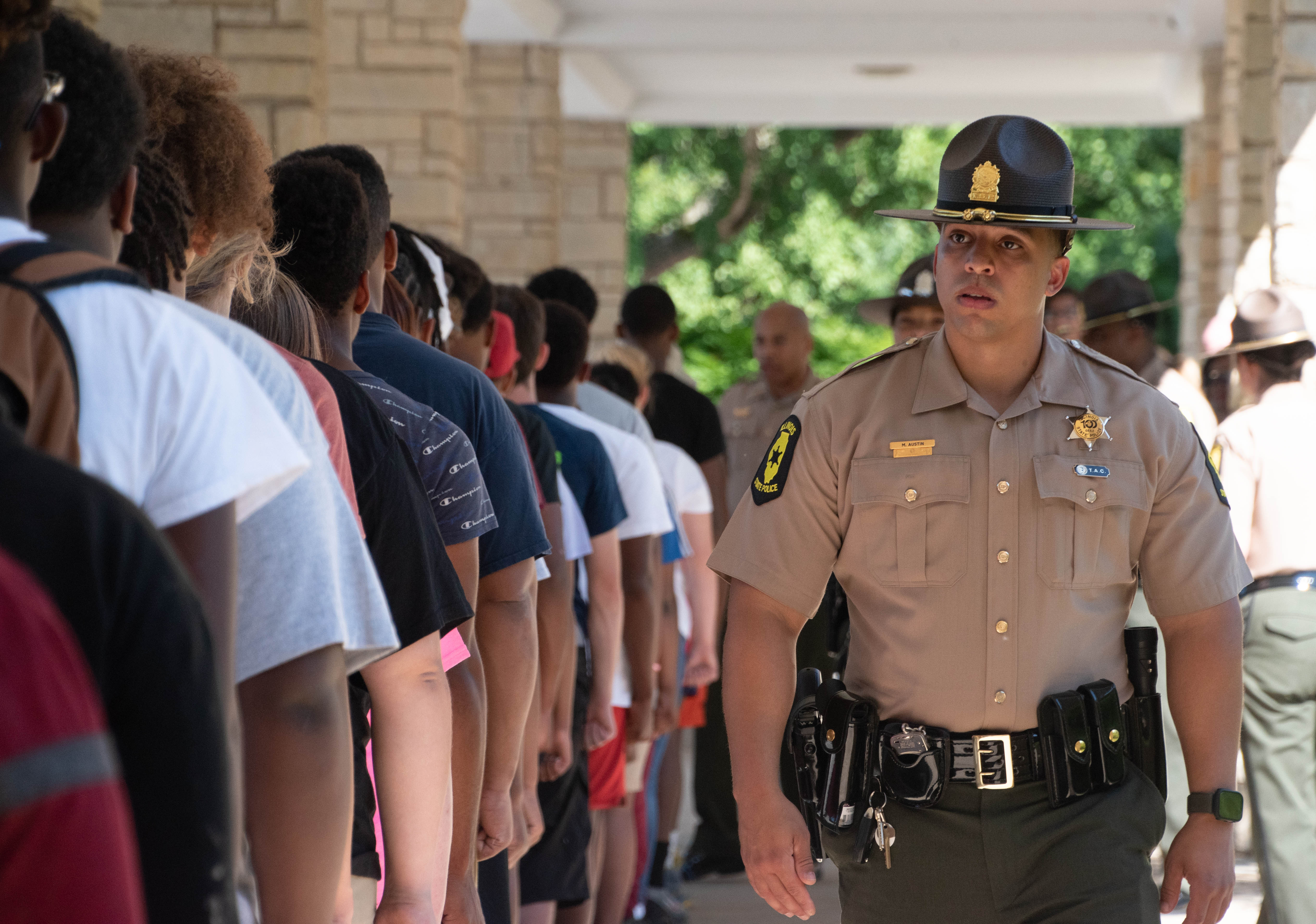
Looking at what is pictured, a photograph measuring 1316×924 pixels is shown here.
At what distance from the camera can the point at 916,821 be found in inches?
104

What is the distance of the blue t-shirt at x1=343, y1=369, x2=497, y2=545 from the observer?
260 centimetres

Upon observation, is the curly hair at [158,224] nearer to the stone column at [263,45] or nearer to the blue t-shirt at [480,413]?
the blue t-shirt at [480,413]

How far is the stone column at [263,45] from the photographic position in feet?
21.2

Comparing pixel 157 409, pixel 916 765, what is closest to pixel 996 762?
pixel 916 765

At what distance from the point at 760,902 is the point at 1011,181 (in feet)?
13.2

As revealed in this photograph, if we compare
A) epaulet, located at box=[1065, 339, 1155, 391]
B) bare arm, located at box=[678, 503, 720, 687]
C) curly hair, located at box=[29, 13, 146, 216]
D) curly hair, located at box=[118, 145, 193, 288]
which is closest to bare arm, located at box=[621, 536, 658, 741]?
bare arm, located at box=[678, 503, 720, 687]

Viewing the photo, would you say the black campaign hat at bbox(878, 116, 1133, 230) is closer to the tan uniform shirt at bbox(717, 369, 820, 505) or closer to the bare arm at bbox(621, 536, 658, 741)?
the bare arm at bbox(621, 536, 658, 741)

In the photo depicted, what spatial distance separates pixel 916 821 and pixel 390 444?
43.1 inches

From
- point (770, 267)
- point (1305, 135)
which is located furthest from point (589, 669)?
point (770, 267)

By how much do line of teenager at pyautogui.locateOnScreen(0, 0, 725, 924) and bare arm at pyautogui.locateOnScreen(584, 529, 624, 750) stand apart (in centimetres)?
28

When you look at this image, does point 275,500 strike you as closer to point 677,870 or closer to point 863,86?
point 677,870

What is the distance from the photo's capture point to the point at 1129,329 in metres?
6.23

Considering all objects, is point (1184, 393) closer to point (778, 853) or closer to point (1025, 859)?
point (1025, 859)

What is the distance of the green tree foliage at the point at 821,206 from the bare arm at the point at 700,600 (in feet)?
61.5
